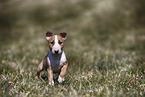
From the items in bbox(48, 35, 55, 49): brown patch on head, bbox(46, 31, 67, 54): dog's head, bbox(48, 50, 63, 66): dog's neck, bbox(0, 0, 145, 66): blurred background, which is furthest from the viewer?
bbox(0, 0, 145, 66): blurred background

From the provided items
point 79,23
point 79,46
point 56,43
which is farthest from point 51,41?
point 79,23

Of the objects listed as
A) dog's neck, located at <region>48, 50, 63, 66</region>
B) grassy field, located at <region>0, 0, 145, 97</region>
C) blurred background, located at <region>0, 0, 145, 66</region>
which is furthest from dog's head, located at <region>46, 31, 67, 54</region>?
blurred background, located at <region>0, 0, 145, 66</region>

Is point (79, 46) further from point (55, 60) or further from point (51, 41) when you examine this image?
point (51, 41)

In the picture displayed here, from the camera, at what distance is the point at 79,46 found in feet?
28.6

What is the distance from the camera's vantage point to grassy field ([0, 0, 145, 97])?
136 inches

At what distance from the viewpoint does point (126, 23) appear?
11.9 m

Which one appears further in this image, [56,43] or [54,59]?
[54,59]

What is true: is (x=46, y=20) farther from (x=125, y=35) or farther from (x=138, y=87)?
(x=138, y=87)

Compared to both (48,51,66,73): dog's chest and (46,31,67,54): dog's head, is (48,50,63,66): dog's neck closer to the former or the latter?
(48,51,66,73): dog's chest

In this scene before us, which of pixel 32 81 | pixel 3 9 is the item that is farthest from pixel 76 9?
pixel 32 81

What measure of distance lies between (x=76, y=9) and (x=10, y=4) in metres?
7.99

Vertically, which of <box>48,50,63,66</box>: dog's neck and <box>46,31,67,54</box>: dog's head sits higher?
<box>46,31,67,54</box>: dog's head

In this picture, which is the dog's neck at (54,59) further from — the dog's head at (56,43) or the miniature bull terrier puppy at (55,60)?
the dog's head at (56,43)

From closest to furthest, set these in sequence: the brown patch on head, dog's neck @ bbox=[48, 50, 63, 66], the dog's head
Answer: the dog's head, the brown patch on head, dog's neck @ bbox=[48, 50, 63, 66]
